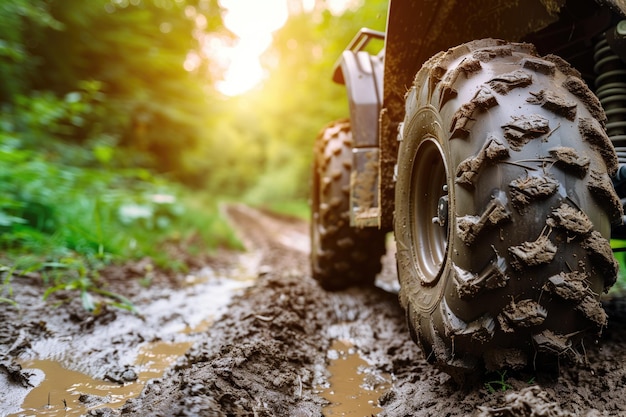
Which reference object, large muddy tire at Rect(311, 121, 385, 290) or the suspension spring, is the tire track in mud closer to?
large muddy tire at Rect(311, 121, 385, 290)

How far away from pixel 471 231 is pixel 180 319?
7.03 ft

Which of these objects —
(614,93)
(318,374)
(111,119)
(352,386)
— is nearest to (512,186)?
(614,93)

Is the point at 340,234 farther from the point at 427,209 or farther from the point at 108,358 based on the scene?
the point at 108,358

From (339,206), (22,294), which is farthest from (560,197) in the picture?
(22,294)

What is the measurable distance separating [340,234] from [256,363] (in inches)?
59.0

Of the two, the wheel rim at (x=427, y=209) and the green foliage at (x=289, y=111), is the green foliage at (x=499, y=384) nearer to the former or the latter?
the wheel rim at (x=427, y=209)

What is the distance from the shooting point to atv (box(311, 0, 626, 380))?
129cm

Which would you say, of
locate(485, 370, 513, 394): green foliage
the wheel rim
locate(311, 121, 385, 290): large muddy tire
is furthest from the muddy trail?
the wheel rim

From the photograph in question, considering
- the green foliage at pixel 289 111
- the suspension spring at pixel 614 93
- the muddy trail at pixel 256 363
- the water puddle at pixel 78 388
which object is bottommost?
the water puddle at pixel 78 388

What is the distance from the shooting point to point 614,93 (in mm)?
1733

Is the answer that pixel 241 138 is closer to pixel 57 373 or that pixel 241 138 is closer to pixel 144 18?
pixel 144 18

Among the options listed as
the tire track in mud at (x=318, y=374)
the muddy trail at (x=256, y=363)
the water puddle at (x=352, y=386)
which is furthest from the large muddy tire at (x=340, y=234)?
the water puddle at (x=352, y=386)

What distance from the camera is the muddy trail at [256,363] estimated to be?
1439 mm

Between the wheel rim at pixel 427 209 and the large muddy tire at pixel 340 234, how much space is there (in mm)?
1214
